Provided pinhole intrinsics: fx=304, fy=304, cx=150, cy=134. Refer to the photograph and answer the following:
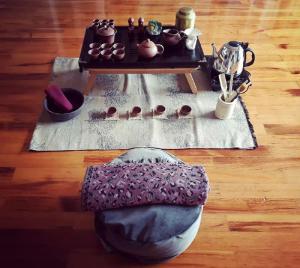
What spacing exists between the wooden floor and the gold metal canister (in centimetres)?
47

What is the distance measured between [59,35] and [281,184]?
2.16 metres

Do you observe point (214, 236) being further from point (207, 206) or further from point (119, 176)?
point (119, 176)

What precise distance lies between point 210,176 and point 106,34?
1102mm

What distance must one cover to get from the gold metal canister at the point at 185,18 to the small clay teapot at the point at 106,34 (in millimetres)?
446

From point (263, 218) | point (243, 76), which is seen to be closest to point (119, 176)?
point (263, 218)

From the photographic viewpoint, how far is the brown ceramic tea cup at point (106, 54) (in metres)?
1.82

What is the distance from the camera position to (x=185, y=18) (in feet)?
6.53

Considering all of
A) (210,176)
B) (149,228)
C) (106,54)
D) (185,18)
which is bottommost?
(210,176)

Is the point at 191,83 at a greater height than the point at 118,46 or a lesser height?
lesser

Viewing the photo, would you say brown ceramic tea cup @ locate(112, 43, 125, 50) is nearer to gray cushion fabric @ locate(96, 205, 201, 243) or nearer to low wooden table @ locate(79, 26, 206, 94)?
low wooden table @ locate(79, 26, 206, 94)

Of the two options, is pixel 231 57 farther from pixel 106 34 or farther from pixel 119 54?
pixel 106 34

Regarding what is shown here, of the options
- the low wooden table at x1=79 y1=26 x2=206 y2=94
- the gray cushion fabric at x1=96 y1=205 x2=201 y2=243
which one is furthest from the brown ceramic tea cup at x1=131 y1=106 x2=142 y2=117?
the gray cushion fabric at x1=96 y1=205 x2=201 y2=243

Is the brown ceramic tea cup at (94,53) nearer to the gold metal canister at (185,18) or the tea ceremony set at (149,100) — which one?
the tea ceremony set at (149,100)

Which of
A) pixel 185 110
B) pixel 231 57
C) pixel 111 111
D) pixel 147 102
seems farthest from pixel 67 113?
pixel 231 57
